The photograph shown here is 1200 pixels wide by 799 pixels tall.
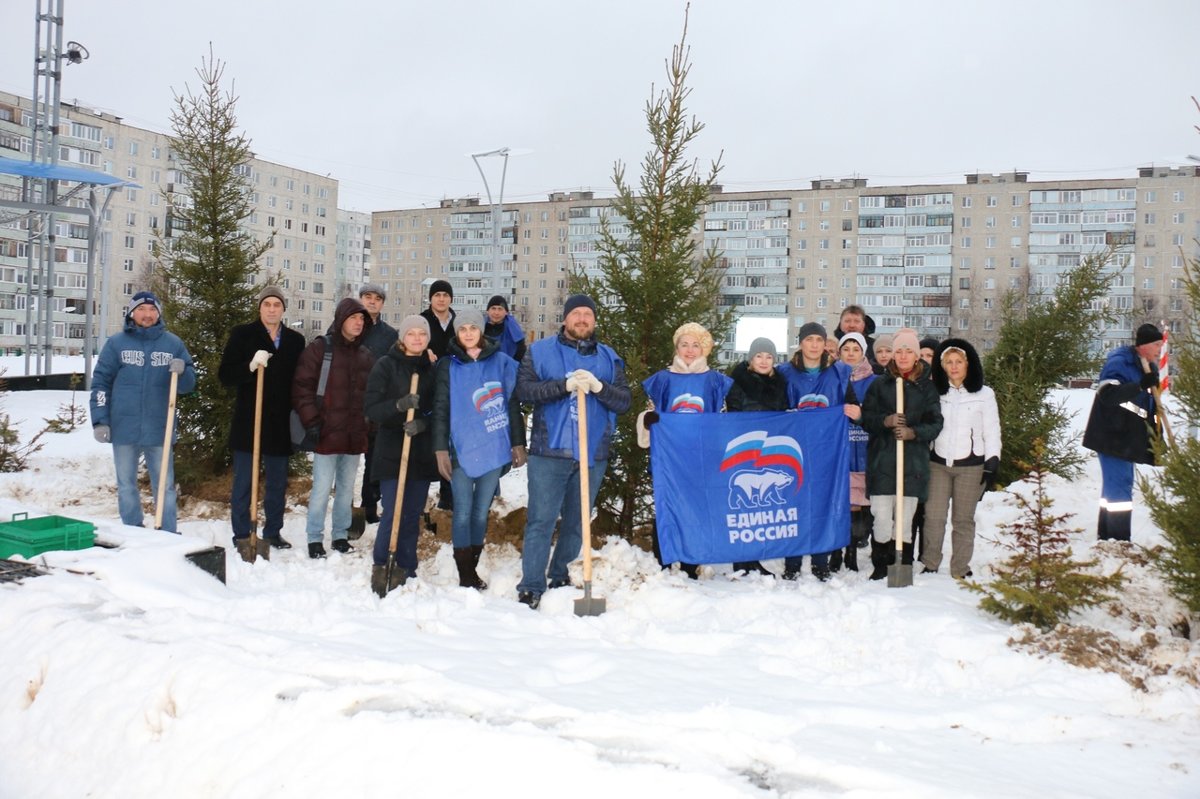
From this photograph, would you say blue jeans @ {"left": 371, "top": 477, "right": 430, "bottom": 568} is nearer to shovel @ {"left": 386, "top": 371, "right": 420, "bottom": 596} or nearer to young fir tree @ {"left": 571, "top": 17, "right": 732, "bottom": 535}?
shovel @ {"left": 386, "top": 371, "right": 420, "bottom": 596}

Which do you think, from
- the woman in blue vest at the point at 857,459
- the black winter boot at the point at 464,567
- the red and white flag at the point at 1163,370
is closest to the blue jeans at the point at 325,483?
the black winter boot at the point at 464,567

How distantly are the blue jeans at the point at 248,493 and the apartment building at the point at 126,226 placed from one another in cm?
4657

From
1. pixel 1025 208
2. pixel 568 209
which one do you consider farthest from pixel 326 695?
pixel 568 209

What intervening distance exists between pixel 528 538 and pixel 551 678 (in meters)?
1.85

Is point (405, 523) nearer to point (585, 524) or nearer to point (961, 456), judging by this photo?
point (585, 524)

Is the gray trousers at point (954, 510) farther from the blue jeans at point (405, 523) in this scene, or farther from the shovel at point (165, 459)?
the shovel at point (165, 459)

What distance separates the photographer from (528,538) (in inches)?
250

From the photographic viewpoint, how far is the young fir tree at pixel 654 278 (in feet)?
25.8

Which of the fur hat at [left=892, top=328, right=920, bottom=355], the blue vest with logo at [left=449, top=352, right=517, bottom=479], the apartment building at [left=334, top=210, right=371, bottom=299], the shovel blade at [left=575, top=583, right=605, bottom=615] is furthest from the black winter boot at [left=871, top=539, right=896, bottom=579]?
the apartment building at [left=334, top=210, right=371, bottom=299]

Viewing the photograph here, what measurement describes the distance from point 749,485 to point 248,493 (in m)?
4.50

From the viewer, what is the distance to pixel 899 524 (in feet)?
22.3

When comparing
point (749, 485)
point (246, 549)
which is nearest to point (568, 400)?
point (749, 485)

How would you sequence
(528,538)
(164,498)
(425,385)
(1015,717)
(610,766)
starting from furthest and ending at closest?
(164,498)
(425,385)
(528,538)
(1015,717)
(610,766)

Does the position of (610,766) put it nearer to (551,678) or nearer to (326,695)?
(551,678)
